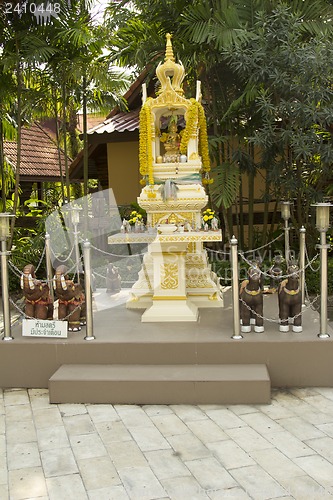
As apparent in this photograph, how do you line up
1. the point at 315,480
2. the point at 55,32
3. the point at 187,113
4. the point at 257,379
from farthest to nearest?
the point at 55,32, the point at 187,113, the point at 257,379, the point at 315,480

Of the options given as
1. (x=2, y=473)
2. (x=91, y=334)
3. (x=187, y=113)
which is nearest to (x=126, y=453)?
(x=2, y=473)

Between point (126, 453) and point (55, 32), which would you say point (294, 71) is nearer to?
point (55, 32)

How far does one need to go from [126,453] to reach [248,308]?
2155 mm

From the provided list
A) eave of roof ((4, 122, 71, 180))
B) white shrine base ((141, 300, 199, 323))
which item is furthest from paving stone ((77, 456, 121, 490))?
eave of roof ((4, 122, 71, 180))

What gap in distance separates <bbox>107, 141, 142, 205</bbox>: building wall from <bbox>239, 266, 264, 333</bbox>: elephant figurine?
7703 mm

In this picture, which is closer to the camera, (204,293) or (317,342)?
(317,342)

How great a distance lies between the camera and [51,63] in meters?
8.94

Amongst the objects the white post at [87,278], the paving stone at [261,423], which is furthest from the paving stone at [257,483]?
the white post at [87,278]

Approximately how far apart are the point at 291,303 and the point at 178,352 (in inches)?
52.0

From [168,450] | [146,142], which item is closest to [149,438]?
[168,450]

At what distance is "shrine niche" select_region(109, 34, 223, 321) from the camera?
239 inches

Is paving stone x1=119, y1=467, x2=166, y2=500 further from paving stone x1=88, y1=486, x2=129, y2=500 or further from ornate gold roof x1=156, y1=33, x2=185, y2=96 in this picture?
ornate gold roof x1=156, y1=33, x2=185, y2=96

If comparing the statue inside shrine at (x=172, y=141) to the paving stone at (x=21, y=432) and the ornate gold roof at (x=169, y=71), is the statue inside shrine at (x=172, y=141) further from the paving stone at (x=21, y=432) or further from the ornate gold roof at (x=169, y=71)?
the paving stone at (x=21, y=432)

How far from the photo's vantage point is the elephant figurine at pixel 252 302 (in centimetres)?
539
